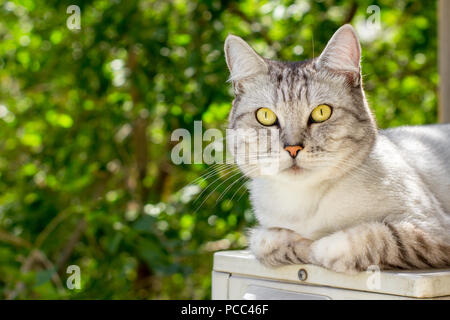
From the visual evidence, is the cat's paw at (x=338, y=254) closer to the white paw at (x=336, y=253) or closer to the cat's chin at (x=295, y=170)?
the white paw at (x=336, y=253)

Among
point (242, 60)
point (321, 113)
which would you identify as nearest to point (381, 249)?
point (321, 113)

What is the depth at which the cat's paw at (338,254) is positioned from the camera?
1.15 metres

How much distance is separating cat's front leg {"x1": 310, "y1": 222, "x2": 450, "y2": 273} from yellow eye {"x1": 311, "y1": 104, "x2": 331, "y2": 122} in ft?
0.95

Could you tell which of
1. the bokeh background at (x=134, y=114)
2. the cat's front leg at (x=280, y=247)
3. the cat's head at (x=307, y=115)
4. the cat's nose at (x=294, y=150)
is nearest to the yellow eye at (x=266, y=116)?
the cat's head at (x=307, y=115)

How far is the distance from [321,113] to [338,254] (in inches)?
14.9

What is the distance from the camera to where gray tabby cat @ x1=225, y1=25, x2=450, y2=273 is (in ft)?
4.01

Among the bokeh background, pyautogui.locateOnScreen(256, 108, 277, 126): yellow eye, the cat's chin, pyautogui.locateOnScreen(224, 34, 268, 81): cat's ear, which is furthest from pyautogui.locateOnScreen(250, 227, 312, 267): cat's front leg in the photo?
the bokeh background

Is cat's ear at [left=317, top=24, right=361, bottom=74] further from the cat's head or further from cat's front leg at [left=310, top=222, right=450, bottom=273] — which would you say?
cat's front leg at [left=310, top=222, right=450, bottom=273]

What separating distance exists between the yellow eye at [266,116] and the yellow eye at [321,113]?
0.10 meters

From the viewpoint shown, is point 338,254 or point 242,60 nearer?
point 338,254

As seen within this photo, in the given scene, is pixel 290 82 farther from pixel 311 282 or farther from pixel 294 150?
pixel 311 282

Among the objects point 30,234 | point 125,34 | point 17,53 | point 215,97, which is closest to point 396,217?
point 215,97

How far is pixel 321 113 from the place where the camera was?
4.49 ft
